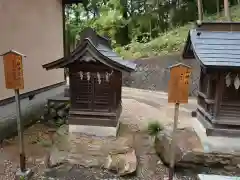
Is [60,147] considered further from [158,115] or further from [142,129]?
[158,115]

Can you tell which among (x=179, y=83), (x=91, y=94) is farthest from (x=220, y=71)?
(x=91, y=94)

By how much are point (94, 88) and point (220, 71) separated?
334 centimetres

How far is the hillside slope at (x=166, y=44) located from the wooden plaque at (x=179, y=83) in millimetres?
13873

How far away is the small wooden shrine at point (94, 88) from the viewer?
7.07 m

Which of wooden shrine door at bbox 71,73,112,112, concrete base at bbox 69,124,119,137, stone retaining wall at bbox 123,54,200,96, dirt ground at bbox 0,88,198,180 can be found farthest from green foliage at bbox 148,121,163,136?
stone retaining wall at bbox 123,54,200,96

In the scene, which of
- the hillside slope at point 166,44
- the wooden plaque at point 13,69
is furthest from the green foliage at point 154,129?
the hillside slope at point 166,44

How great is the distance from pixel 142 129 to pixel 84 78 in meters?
2.83

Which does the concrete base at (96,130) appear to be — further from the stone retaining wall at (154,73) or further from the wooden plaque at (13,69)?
the stone retaining wall at (154,73)

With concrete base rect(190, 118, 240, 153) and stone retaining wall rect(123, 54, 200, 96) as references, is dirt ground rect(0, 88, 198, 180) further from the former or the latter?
stone retaining wall rect(123, 54, 200, 96)

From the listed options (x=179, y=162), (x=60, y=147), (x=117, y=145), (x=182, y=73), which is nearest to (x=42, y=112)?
(x=60, y=147)

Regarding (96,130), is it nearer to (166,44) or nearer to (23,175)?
(23,175)

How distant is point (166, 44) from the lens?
19.4 meters

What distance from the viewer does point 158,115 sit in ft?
34.9

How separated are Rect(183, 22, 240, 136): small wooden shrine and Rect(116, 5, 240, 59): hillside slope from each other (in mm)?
11732
